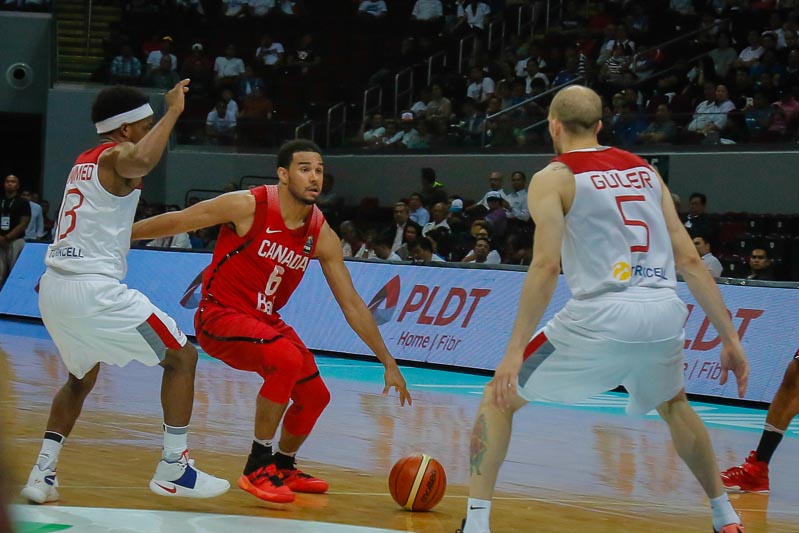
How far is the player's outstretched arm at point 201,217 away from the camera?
6203 mm

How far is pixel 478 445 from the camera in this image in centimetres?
514

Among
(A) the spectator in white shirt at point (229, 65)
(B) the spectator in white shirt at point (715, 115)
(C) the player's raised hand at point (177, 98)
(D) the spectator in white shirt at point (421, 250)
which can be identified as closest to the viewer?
(C) the player's raised hand at point (177, 98)

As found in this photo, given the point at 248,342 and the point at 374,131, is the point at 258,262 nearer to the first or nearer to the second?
the point at 248,342

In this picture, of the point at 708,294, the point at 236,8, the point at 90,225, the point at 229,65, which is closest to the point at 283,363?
the point at 90,225

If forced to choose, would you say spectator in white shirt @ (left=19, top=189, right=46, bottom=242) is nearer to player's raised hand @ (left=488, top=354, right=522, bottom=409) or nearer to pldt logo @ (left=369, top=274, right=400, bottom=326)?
pldt logo @ (left=369, top=274, right=400, bottom=326)

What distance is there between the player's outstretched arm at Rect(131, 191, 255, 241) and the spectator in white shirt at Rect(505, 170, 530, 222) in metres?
10.8

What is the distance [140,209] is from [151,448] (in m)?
13.6

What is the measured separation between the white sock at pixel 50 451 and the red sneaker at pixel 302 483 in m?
1.21

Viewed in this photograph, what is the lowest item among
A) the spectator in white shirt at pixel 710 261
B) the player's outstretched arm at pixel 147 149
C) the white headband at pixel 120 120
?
the spectator in white shirt at pixel 710 261

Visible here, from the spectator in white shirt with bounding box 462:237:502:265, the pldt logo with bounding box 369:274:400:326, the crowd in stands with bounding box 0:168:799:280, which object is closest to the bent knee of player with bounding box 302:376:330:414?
the crowd in stands with bounding box 0:168:799:280

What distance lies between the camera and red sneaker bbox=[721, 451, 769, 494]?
720 centimetres

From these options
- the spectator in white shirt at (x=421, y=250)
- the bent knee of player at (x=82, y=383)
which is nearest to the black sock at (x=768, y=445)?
the bent knee of player at (x=82, y=383)

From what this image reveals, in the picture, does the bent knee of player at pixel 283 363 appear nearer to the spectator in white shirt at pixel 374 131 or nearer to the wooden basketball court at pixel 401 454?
the wooden basketball court at pixel 401 454

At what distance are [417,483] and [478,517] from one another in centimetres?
112
